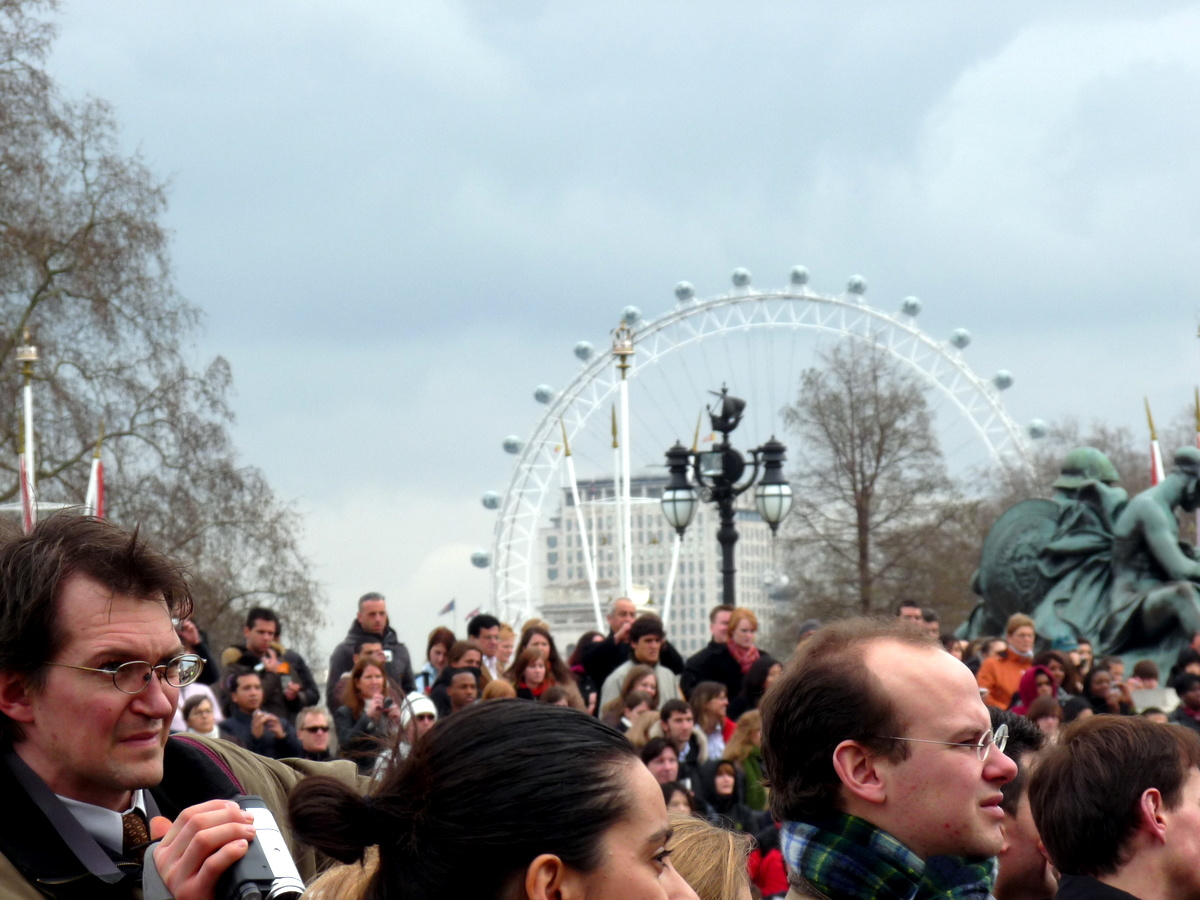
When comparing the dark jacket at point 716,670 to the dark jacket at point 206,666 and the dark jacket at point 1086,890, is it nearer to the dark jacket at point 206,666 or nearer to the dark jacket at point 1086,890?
the dark jacket at point 206,666

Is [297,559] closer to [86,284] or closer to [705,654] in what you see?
[86,284]

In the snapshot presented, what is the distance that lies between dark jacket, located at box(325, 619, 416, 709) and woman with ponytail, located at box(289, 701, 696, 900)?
7.61m

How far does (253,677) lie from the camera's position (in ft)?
29.0

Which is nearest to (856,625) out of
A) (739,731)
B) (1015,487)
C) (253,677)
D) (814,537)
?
(739,731)

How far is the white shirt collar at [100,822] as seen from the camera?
2.51 metres

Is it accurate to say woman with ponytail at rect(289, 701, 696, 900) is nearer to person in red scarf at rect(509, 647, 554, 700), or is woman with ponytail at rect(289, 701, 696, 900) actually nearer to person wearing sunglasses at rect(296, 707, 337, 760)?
person wearing sunglasses at rect(296, 707, 337, 760)

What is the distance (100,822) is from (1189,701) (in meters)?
9.16

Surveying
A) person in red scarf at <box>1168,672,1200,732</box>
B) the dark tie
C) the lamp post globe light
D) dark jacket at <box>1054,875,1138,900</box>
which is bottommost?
person in red scarf at <box>1168,672,1200,732</box>

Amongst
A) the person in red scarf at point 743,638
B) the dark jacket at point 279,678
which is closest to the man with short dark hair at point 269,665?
the dark jacket at point 279,678

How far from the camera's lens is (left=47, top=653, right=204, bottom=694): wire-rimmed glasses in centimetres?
249

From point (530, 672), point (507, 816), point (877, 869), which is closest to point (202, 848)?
point (507, 816)

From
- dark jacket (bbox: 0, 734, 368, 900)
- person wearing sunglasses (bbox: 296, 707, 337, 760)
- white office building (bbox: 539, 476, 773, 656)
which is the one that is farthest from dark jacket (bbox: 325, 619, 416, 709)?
white office building (bbox: 539, 476, 773, 656)

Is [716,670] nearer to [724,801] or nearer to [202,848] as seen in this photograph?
[724,801]

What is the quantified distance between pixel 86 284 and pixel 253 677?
1454 centimetres
